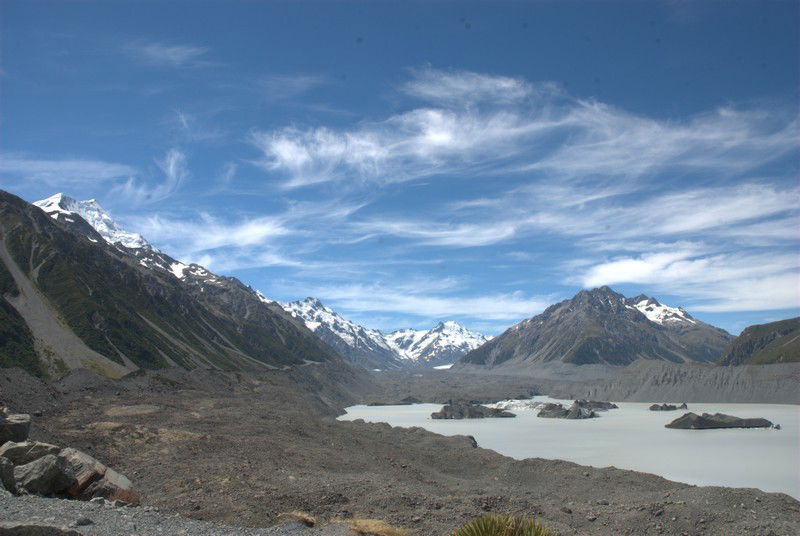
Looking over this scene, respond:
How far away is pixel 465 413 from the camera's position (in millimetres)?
123875

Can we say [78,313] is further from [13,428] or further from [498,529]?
[498,529]

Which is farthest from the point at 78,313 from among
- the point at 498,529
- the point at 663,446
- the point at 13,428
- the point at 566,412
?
the point at 498,529

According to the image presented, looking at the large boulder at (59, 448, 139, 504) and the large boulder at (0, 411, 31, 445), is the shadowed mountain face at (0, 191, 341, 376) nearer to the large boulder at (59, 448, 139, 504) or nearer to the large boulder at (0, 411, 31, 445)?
the large boulder at (0, 411, 31, 445)

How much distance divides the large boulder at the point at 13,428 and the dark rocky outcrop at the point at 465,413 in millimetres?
100779

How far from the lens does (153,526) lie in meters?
18.1

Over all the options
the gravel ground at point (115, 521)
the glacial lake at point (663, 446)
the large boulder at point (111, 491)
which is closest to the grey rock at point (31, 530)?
the gravel ground at point (115, 521)

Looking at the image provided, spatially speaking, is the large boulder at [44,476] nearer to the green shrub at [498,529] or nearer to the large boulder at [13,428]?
the large boulder at [13,428]

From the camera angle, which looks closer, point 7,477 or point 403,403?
point 7,477

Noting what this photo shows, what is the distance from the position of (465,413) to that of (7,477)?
110 meters

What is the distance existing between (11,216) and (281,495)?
5506 inches

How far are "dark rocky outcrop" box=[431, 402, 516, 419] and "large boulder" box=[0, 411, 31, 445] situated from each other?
10078 centimetres

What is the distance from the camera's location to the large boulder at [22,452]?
22.3 meters

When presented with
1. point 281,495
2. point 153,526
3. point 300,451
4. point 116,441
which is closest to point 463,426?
point 300,451

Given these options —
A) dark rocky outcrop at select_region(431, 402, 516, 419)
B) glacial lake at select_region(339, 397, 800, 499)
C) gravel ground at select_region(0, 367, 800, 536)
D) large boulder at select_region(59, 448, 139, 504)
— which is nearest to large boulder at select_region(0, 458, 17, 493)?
large boulder at select_region(59, 448, 139, 504)
